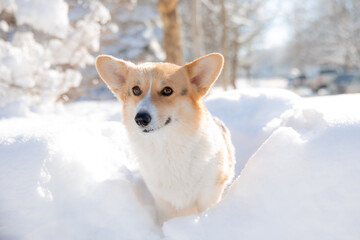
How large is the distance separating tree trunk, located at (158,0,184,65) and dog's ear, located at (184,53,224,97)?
5.24 metres

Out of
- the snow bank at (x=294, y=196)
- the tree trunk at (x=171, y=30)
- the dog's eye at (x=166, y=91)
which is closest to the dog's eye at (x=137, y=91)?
the dog's eye at (x=166, y=91)

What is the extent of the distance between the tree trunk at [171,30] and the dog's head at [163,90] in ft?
17.0

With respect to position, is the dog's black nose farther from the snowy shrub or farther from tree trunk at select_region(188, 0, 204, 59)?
tree trunk at select_region(188, 0, 204, 59)

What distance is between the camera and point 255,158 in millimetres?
2340

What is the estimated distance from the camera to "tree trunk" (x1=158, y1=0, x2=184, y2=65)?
757 cm

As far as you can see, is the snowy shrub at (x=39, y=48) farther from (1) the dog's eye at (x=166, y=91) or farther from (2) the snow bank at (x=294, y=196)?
(2) the snow bank at (x=294, y=196)

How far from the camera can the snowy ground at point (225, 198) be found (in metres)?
1.84

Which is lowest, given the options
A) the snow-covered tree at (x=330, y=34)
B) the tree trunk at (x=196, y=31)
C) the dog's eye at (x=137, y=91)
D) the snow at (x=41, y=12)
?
the snow-covered tree at (x=330, y=34)

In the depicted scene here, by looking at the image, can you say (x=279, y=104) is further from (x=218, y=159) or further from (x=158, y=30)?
(x=158, y=30)

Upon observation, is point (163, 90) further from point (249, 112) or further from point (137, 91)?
point (249, 112)

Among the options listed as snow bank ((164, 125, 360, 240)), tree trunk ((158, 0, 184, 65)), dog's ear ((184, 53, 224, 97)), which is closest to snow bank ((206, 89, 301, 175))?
dog's ear ((184, 53, 224, 97))

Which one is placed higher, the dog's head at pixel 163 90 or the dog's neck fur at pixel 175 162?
the dog's head at pixel 163 90

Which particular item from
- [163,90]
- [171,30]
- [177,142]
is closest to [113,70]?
[163,90]

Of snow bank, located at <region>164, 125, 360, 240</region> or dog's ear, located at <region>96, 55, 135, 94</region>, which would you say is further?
dog's ear, located at <region>96, 55, 135, 94</region>
